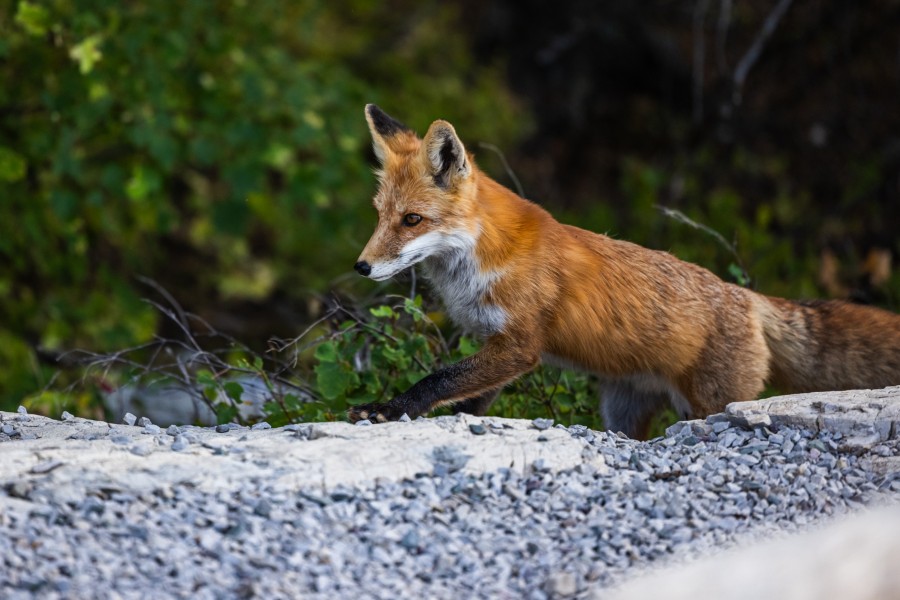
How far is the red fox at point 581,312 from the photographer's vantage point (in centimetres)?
426

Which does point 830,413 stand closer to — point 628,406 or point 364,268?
point 628,406

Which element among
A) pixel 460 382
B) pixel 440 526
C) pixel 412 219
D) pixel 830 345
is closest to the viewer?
pixel 440 526

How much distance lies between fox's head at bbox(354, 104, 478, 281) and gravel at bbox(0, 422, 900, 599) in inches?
45.4

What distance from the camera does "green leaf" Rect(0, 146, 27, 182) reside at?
6258mm

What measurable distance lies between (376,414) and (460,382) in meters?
0.36

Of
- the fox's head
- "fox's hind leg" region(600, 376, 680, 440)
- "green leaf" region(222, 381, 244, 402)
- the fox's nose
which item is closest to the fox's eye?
the fox's head

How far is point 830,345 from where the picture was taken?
466 centimetres

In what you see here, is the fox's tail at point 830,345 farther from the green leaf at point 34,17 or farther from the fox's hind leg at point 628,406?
the green leaf at point 34,17

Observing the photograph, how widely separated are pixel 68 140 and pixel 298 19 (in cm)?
288

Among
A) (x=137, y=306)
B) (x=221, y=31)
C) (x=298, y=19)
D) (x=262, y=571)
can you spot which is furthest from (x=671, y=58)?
(x=262, y=571)

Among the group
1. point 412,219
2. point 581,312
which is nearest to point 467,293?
point 412,219

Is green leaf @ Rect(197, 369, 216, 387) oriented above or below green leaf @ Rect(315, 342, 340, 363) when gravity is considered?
below

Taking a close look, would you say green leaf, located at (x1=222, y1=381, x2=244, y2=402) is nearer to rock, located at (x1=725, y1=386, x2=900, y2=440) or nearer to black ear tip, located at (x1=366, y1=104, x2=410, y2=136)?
black ear tip, located at (x1=366, y1=104, x2=410, y2=136)

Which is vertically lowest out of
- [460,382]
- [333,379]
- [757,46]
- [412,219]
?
[333,379]
